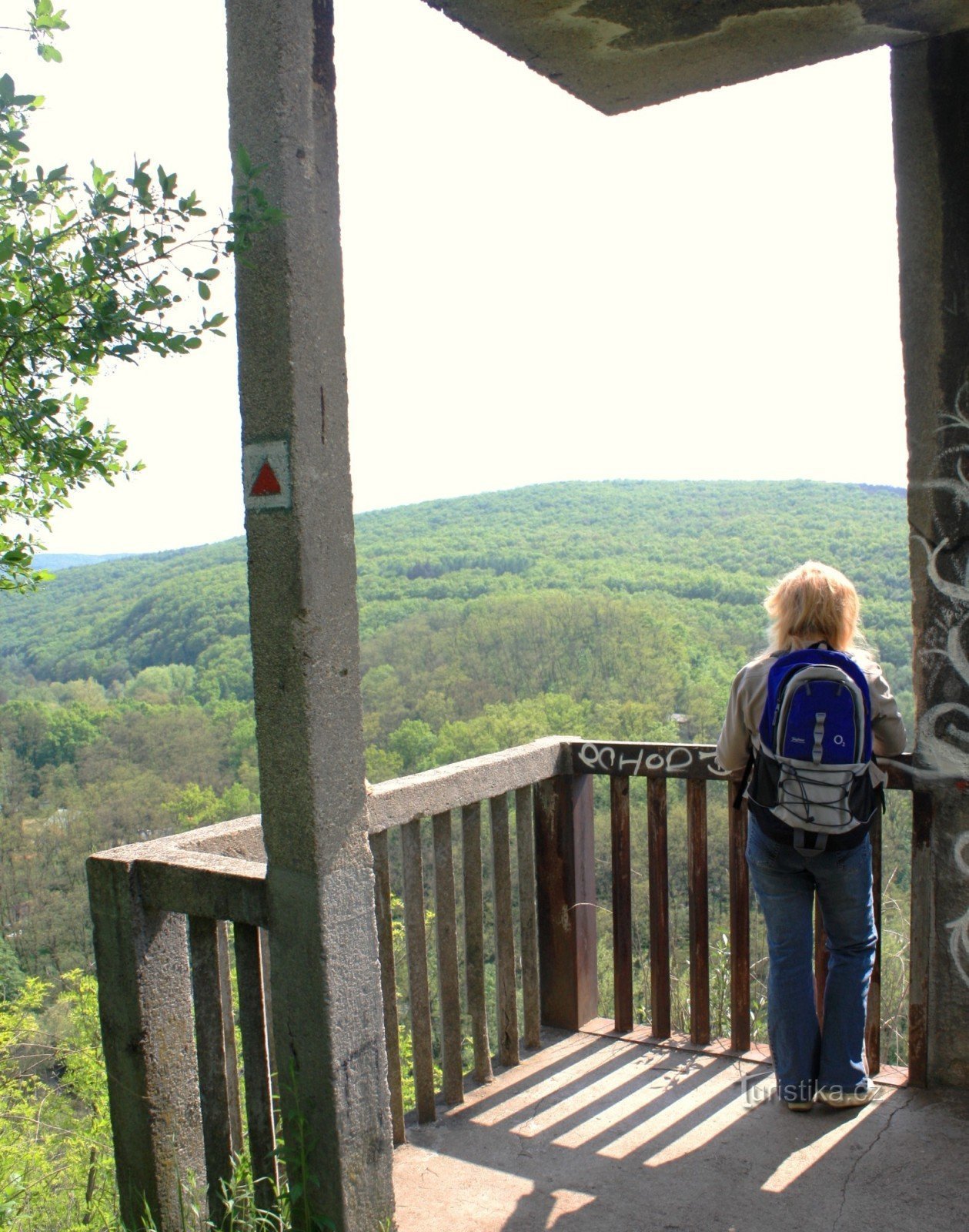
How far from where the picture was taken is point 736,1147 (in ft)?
9.23

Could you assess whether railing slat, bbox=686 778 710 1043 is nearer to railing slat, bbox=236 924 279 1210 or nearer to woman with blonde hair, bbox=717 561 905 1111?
woman with blonde hair, bbox=717 561 905 1111

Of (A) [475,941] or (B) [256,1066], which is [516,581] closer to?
(A) [475,941]

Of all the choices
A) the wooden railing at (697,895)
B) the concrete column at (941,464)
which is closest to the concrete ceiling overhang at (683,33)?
the concrete column at (941,464)

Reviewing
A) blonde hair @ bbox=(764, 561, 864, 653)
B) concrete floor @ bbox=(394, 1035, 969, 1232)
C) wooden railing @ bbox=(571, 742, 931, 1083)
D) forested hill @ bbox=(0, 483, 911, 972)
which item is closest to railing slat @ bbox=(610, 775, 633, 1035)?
wooden railing @ bbox=(571, 742, 931, 1083)

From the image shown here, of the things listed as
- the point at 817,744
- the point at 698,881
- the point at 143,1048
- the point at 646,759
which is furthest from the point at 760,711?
the point at 143,1048

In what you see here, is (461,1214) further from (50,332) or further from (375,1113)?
(50,332)

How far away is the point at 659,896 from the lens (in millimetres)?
3471

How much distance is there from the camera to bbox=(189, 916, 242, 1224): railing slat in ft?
7.82

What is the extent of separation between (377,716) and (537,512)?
28999mm

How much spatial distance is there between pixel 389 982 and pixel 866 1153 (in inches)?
55.0

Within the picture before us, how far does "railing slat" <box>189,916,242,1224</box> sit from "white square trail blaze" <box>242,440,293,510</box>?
3.38ft

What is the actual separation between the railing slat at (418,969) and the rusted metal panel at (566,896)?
28.0 inches

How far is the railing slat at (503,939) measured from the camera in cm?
343

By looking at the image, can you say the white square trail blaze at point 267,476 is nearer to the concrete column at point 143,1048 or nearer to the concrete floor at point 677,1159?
the concrete column at point 143,1048
